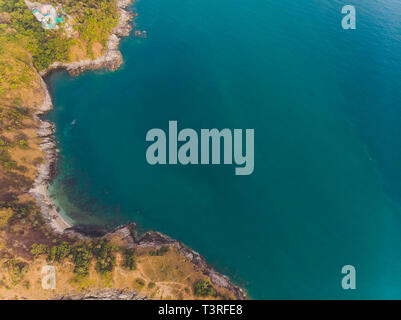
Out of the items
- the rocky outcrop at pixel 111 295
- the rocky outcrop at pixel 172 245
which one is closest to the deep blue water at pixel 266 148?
the rocky outcrop at pixel 172 245

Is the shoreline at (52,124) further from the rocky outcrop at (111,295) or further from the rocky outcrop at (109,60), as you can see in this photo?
the rocky outcrop at (111,295)

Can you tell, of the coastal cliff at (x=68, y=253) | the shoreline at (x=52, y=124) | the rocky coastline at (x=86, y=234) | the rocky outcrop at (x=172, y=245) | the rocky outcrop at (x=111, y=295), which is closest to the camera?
the coastal cliff at (x=68, y=253)

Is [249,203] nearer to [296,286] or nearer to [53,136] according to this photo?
[296,286]

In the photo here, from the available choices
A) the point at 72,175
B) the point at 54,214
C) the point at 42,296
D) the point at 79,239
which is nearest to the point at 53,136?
the point at 72,175

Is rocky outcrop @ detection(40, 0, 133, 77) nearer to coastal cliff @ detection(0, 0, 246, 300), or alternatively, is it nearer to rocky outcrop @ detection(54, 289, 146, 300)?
coastal cliff @ detection(0, 0, 246, 300)

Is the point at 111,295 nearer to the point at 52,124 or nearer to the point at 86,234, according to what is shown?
the point at 86,234
